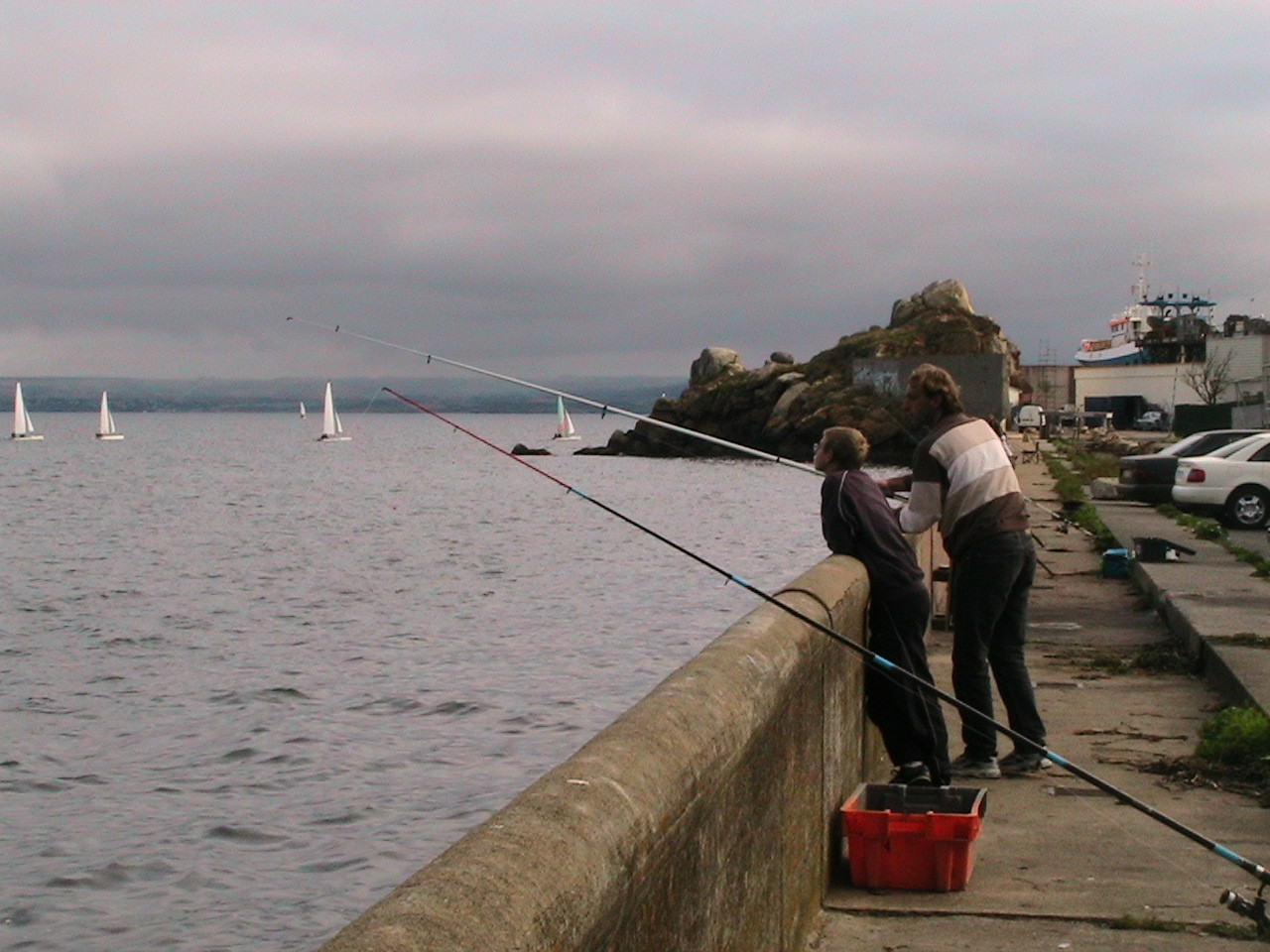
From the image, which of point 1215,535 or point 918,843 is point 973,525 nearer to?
point 918,843

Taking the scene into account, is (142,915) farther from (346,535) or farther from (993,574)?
(346,535)

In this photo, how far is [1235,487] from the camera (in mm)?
26719

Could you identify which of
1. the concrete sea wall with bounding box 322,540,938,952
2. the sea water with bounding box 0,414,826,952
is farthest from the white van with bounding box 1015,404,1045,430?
the concrete sea wall with bounding box 322,540,938,952

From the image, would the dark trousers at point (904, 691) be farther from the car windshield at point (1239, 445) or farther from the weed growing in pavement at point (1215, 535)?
the car windshield at point (1239, 445)

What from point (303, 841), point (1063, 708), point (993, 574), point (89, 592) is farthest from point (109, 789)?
point (89, 592)

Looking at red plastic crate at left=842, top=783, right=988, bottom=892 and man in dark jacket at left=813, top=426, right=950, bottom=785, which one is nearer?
red plastic crate at left=842, top=783, right=988, bottom=892

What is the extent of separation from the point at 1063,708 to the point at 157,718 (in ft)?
34.0

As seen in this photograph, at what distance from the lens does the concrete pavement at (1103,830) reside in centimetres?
556

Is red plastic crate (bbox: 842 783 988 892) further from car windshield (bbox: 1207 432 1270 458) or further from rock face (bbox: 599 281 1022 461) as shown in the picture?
rock face (bbox: 599 281 1022 461)

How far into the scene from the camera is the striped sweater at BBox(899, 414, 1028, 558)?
24.0 ft

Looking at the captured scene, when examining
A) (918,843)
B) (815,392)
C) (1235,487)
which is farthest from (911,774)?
(815,392)

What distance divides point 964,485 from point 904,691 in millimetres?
1086

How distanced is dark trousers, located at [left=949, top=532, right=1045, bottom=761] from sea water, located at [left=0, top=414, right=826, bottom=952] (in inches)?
167

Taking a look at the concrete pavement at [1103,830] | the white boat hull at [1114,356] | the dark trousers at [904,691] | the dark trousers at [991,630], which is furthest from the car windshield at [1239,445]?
the white boat hull at [1114,356]
